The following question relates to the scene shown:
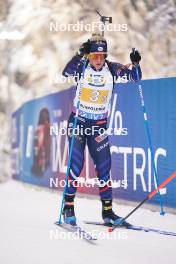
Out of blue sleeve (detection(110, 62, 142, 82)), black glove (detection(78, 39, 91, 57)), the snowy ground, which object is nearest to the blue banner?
the snowy ground

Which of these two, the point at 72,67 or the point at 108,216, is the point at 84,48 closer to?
the point at 72,67

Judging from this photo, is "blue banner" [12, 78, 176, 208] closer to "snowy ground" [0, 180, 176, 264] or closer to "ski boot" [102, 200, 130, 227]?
"snowy ground" [0, 180, 176, 264]

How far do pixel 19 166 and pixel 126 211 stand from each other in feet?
26.3

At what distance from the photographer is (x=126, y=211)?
29.2 feet

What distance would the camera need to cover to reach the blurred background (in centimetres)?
3612

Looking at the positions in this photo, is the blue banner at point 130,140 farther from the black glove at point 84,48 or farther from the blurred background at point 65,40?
the blurred background at point 65,40

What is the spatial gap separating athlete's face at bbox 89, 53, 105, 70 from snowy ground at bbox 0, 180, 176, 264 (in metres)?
1.81

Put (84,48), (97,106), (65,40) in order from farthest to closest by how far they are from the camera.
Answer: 1. (65,40)
2. (97,106)
3. (84,48)

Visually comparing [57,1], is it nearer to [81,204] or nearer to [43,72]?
[43,72]

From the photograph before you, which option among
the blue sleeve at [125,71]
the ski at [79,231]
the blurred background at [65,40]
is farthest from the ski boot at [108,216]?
the blurred background at [65,40]

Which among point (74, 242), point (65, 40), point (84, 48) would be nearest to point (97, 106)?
point (84, 48)

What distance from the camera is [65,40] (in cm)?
3719

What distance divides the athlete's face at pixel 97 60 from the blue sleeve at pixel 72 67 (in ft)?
0.44

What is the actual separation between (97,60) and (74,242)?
7.00 ft
